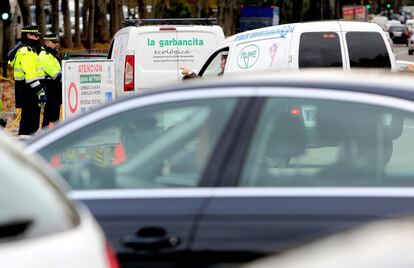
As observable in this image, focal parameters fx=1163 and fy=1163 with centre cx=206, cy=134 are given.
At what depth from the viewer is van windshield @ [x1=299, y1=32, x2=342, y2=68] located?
1447 cm

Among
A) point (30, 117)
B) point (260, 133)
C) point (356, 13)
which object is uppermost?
point (260, 133)

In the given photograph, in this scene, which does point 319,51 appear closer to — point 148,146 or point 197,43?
point 197,43

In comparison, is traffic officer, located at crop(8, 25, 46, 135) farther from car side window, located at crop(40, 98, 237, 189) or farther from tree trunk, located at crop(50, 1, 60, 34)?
tree trunk, located at crop(50, 1, 60, 34)

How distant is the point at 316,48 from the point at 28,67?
586 centimetres

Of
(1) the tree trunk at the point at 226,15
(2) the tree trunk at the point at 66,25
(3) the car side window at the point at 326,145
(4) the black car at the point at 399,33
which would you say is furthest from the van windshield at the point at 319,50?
(4) the black car at the point at 399,33

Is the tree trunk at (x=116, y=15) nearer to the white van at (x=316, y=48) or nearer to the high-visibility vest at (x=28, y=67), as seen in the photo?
the high-visibility vest at (x=28, y=67)

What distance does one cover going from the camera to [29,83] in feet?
61.4

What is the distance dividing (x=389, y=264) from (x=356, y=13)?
8915 cm

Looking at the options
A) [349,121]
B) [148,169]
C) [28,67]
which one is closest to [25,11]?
[28,67]

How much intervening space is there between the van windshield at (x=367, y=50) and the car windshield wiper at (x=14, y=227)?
37.2ft

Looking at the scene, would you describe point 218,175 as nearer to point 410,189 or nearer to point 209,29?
point 410,189

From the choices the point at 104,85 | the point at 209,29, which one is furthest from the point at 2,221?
the point at 209,29

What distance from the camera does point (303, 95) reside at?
5.25m

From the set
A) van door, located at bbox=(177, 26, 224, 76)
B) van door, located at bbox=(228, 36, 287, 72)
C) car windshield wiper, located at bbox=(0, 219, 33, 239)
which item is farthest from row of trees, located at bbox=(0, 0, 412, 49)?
car windshield wiper, located at bbox=(0, 219, 33, 239)
